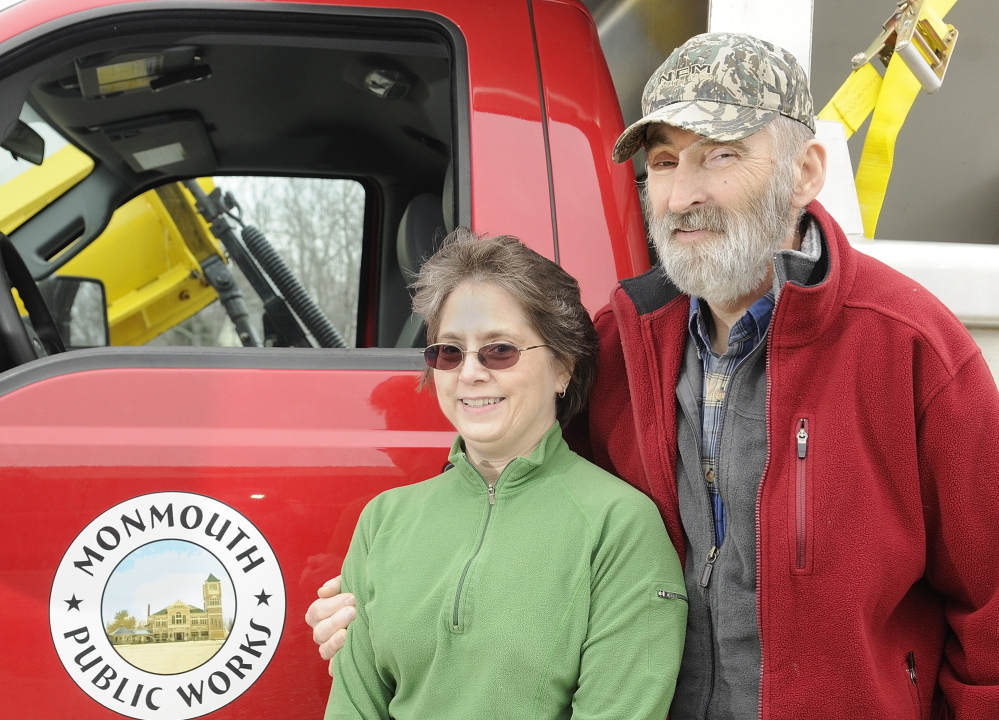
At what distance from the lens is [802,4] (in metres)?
1.67

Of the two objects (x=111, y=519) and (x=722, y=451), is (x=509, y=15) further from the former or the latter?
(x=111, y=519)

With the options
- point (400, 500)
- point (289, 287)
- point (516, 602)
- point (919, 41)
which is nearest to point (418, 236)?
point (400, 500)

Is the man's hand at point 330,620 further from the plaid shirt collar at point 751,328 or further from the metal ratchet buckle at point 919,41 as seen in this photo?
the metal ratchet buckle at point 919,41

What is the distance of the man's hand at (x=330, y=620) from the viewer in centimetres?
141

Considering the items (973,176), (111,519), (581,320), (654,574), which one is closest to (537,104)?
(581,320)

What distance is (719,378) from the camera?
1.40 meters

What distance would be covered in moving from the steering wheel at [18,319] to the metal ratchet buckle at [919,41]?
1.62m

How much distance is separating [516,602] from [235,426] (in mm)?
537

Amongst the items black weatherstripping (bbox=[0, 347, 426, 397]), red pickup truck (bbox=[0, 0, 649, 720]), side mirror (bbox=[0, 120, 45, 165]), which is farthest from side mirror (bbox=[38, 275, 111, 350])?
black weatherstripping (bbox=[0, 347, 426, 397])

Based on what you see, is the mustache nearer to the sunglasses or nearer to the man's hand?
the sunglasses

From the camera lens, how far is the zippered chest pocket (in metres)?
1.23

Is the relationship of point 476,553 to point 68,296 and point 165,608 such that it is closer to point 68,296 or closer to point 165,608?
point 165,608

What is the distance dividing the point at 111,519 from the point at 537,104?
3.22ft

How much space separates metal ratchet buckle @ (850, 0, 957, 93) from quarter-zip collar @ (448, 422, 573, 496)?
0.98m
